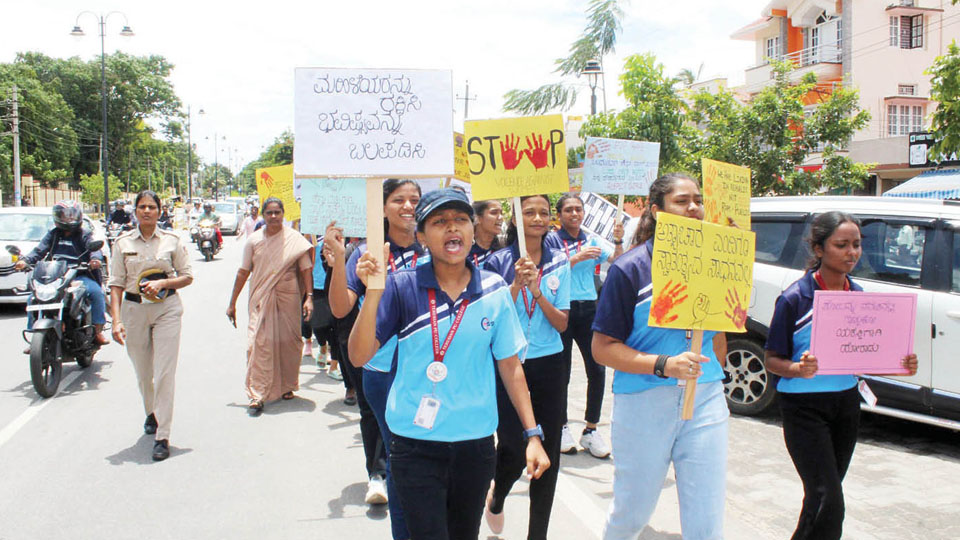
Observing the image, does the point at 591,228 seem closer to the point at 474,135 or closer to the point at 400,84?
the point at 474,135

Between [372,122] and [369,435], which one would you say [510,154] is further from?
[369,435]

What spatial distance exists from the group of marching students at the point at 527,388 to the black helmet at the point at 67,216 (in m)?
5.46

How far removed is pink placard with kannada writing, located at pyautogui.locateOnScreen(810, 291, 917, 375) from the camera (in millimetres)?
3406

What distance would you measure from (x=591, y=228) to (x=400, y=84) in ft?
10.8

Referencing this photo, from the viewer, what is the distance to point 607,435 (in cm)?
629

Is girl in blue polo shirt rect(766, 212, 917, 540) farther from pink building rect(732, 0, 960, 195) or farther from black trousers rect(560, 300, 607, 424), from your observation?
pink building rect(732, 0, 960, 195)

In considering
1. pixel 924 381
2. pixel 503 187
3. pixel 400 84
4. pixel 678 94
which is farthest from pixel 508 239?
pixel 678 94

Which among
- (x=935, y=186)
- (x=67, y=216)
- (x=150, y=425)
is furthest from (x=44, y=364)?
(x=935, y=186)

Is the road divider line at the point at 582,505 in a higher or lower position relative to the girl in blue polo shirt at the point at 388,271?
lower

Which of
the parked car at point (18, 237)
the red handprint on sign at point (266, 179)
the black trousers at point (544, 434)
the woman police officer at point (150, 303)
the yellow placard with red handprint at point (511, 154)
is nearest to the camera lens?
the black trousers at point (544, 434)

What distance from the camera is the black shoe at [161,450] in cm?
553

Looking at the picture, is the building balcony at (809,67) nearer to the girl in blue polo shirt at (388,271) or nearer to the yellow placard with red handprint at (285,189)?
the yellow placard with red handprint at (285,189)

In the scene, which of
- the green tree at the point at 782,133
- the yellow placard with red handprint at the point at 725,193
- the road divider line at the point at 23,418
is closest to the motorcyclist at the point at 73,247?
the road divider line at the point at 23,418

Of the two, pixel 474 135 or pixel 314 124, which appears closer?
pixel 314 124
